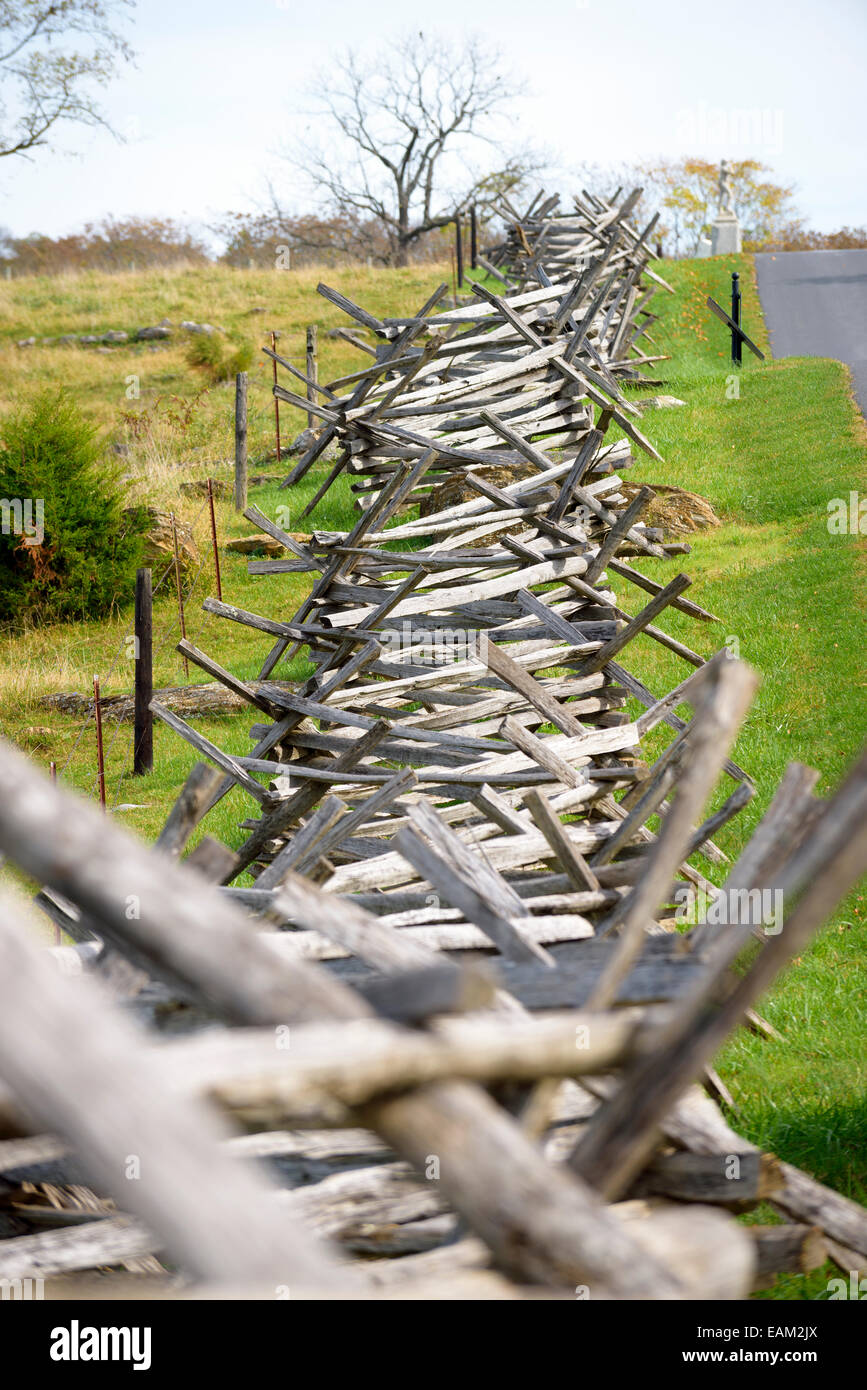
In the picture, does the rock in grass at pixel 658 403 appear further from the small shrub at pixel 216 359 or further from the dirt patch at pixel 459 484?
the small shrub at pixel 216 359

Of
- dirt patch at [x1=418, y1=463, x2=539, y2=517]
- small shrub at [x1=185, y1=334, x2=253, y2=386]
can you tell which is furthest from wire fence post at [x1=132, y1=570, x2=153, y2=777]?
small shrub at [x1=185, y1=334, x2=253, y2=386]

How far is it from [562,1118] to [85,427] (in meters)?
13.3

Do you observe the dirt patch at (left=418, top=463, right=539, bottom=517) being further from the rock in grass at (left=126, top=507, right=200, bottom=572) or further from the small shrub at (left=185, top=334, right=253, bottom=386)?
the small shrub at (left=185, top=334, right=253, bottom=386)

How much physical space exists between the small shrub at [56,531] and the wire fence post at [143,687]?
3.80 metres

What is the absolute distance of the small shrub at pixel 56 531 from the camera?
13.1 metres

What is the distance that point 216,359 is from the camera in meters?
25.1

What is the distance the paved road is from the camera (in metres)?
20.2

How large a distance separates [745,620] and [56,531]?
8.18 metres

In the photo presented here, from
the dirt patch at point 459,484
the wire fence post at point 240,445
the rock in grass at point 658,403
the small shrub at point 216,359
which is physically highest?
the small shrub at point 216,359

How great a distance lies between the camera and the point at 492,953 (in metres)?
3.51

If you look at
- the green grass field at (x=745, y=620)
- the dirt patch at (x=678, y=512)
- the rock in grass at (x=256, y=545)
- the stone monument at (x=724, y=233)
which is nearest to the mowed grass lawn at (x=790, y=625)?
the green grass field at (x=745, y=620)

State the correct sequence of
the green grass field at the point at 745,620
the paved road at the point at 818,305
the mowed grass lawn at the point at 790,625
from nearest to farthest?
the mowed grass lawn at the point at 790,625, the green grass field at the point at 745,620, the paved road at the point at 818,305
